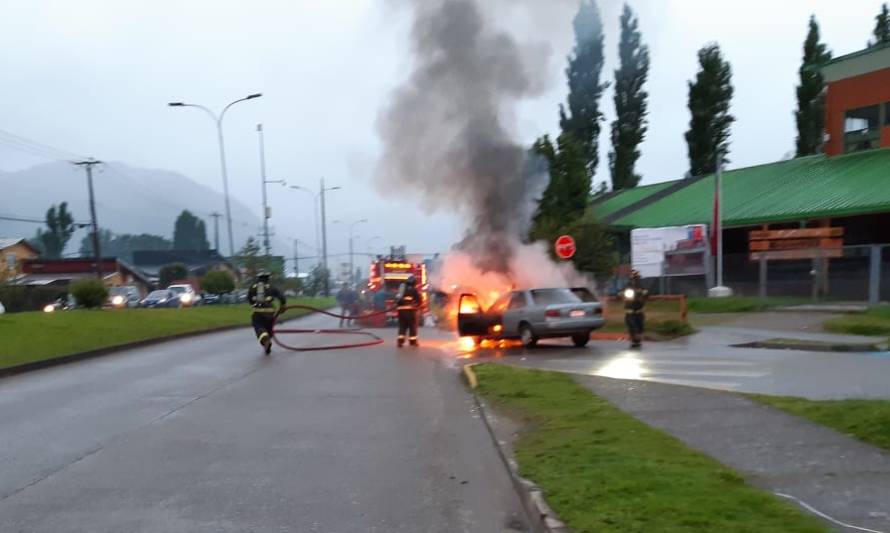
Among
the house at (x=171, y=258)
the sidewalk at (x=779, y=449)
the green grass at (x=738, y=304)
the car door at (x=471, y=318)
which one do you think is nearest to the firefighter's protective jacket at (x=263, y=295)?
the car door at (x=471, y=318)

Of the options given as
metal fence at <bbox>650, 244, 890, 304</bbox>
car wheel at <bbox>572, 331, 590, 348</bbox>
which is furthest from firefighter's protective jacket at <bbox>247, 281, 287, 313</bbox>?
metal fence at <bbox>650, 244, 890, 304</bbox>

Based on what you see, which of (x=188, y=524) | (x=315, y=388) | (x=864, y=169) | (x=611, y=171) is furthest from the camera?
(x=611, y=171)

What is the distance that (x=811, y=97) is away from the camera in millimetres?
35781

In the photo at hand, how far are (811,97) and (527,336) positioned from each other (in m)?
26.4

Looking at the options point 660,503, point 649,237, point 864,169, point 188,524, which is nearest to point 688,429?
point 660,503

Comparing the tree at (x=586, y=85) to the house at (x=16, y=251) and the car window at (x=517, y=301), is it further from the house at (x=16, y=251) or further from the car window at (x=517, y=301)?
the house at (x=16, y=251)

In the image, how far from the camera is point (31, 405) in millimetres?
9930

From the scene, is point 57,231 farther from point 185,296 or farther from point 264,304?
point 264,304

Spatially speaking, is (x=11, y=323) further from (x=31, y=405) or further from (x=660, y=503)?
(x=660, y=503)

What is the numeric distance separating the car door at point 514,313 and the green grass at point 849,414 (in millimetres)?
8273

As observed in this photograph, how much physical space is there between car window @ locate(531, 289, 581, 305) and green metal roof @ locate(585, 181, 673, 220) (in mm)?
19082

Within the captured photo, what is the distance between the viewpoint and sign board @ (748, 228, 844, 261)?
71.2 feet

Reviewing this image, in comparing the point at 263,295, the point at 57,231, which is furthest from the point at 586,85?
the point at 57,231

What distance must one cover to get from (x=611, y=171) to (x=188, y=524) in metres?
39.3
